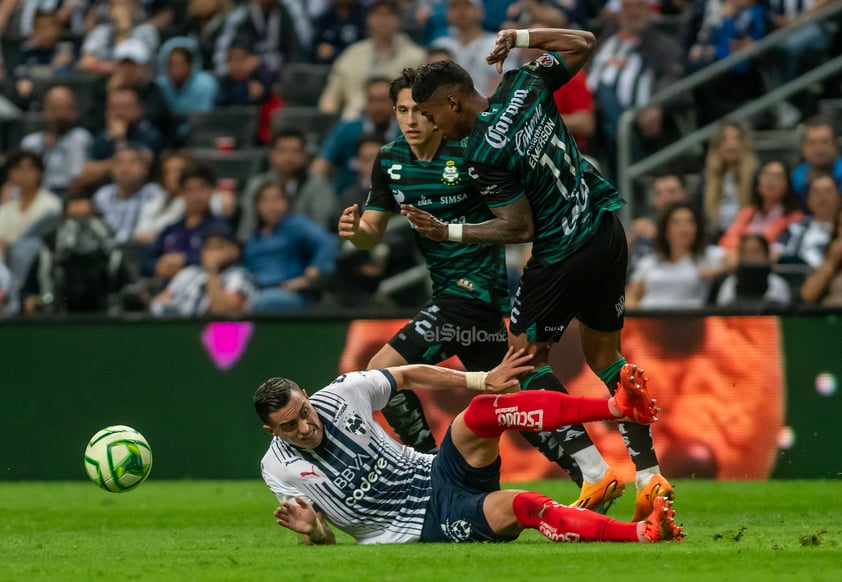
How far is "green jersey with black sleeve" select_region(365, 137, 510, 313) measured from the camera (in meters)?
9.23

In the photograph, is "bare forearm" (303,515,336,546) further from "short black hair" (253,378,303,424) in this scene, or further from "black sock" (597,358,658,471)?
"black sock" (597,358,658,471)

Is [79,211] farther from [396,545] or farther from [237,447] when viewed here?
[396,545]

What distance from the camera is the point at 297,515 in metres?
7.75

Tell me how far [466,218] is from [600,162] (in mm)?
6172

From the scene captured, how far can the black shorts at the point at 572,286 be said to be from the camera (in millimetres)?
8219

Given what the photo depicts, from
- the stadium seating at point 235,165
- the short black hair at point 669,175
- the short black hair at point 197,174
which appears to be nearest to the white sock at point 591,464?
the short black hair at point 669,175

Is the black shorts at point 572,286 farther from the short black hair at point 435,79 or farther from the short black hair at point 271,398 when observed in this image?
the short black hair at point 271,398

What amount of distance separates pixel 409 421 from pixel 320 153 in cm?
703

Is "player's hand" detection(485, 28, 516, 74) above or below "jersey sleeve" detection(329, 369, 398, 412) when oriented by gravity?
above

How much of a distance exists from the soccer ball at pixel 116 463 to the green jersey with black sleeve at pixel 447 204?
6.56 ft

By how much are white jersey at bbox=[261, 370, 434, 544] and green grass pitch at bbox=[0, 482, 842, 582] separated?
168 mm

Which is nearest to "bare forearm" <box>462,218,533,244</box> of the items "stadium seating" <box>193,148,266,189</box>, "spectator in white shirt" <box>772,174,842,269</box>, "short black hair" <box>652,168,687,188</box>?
"spectator in white shirt" <box>772,174,842,269</box>

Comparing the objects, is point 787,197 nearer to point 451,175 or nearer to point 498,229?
point 451,175

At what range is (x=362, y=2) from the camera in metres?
17.8
